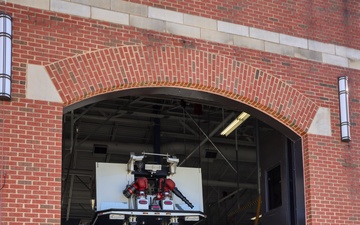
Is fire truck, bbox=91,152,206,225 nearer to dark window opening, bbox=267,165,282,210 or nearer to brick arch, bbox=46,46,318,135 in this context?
brick arch, bbox=46,46,318,135

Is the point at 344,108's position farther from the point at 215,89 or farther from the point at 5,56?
the point at 5,56

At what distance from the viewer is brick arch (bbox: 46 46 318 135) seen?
11000mm

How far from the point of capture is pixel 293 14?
1347cm

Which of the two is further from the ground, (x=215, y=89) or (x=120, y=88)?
(x=215, y=89)

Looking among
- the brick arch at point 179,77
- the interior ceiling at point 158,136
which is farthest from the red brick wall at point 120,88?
the interior ceiling at point 158,136

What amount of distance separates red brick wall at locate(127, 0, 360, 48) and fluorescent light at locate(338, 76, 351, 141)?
871 millimetres

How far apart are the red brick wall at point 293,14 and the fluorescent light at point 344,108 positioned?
87 centimetres

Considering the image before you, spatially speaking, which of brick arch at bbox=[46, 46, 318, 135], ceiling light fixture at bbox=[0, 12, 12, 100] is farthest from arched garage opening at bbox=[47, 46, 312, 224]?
ceiling light fixture at bbox=[0, 12, 12, 100]

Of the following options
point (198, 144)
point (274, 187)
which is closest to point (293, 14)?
point (274, 187)

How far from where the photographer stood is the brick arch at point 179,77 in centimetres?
1100

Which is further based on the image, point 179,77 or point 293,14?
point 293,14

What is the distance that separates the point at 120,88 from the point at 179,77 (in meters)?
1.05

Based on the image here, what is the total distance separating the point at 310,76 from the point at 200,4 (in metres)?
2.47

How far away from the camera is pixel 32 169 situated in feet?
33.7
